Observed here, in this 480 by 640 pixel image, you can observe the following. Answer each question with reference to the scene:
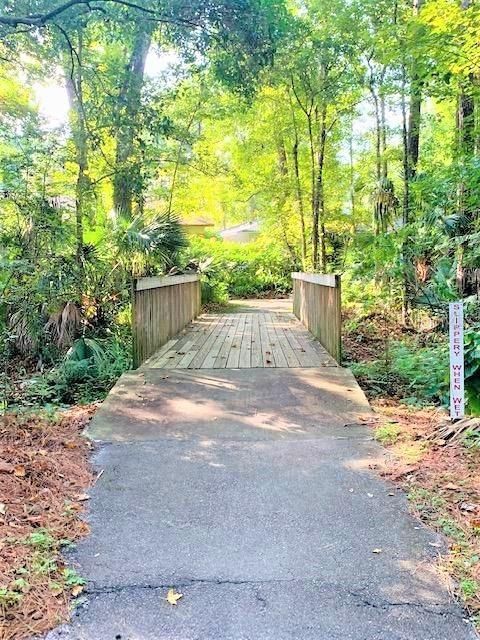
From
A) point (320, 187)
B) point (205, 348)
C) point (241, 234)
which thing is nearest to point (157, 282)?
point (205, 348)

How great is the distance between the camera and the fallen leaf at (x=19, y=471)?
2.79 m

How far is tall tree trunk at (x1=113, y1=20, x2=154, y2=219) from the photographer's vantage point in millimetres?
6141

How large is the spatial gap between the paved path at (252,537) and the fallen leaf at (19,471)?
1.34ft

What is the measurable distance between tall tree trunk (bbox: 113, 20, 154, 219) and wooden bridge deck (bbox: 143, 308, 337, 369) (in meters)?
2.31

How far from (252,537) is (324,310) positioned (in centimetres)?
451

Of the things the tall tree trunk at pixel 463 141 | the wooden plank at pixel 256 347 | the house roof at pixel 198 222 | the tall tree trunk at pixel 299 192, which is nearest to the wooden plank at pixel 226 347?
the wooden plank at pixel 256 347

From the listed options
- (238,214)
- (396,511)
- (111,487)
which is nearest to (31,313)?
(111,487)

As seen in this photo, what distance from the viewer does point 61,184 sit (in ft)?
23.4

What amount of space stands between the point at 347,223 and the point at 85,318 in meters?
10.8

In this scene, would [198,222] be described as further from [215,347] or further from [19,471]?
[19,471]

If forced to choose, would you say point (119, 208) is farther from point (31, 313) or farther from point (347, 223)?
point (347, 223)

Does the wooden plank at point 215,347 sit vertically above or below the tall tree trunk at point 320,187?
below

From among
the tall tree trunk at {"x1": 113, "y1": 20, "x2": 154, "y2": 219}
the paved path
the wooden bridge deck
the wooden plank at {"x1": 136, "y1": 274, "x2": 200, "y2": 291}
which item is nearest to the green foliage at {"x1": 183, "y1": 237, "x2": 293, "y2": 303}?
the wooden bridge deck

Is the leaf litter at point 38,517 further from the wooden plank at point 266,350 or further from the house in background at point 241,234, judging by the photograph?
the house in background at point 241,234
